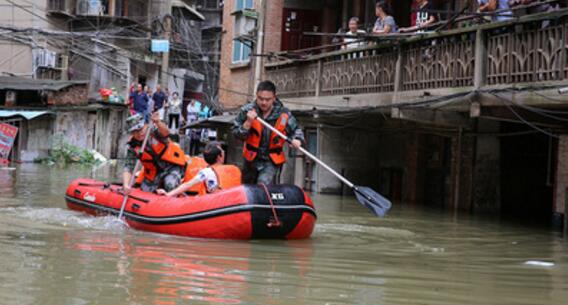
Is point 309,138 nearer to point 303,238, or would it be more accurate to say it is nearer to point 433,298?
point 303,238

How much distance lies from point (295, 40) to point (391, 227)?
1193cm

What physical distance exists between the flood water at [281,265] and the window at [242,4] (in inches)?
533

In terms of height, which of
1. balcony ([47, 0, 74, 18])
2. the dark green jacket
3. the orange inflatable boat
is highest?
balcony ([47, 0, 74, 18])

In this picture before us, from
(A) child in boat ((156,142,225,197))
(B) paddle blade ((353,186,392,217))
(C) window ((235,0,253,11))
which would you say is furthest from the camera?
(C) window ((235,0,253,11))

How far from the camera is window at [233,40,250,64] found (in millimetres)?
24953

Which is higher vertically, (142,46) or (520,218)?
(142,46)

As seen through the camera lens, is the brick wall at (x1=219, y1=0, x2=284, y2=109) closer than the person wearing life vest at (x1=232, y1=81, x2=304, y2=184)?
No

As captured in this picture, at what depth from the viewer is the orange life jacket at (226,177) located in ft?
34.2

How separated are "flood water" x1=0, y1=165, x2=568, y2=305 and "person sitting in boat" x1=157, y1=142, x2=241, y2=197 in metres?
0.88

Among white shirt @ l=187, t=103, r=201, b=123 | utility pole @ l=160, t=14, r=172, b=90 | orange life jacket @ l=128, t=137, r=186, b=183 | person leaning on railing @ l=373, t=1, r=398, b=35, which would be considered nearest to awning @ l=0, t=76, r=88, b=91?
white shirt @ l=187, t=103, r=201, b=123

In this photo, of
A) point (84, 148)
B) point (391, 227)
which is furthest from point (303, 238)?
point (84, 148)

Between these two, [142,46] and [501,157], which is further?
[142,46]

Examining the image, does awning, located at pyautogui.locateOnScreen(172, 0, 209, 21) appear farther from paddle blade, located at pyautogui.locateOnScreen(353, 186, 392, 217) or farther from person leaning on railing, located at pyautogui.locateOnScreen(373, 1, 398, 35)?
paddle blade, located at pyautogui.locateOnScreen(353, 186, 392, 217)

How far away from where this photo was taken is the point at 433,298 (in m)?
6.21
